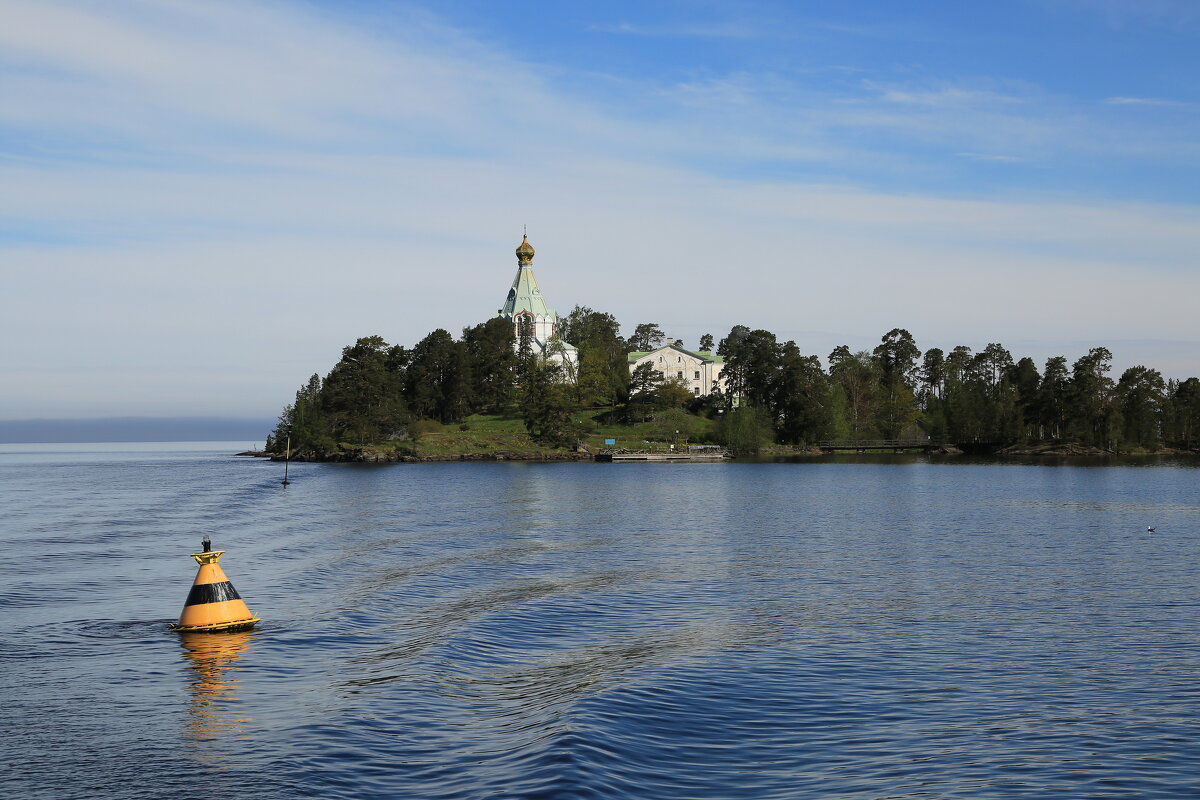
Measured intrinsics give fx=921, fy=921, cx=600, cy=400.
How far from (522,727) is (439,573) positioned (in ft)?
69.9

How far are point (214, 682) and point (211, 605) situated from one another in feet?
17.9

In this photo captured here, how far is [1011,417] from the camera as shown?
19612 centimetres

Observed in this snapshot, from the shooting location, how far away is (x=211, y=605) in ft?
82.3

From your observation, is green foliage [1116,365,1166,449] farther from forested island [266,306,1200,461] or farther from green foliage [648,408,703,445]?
green foliage [648,408,703,445]

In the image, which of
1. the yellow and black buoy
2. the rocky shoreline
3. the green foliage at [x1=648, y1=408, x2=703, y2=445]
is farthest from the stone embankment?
the yellow and black buoy

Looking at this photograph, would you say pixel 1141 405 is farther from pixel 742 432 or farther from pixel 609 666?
pixel 609 666

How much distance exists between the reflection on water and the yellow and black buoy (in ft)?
0.81

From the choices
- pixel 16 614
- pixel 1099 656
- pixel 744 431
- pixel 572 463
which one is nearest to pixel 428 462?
pixel 572 463

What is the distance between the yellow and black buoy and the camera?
2498 cm

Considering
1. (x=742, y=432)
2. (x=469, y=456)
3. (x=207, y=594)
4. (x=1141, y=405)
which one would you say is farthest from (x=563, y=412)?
(x=207, y=594)

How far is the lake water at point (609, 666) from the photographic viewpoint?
14734 millimetres

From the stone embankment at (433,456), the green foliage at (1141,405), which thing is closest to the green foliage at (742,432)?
the stone embankment at (433,456)

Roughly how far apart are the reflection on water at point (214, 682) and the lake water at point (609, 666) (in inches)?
4.4

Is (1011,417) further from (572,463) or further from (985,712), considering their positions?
(985,712)
